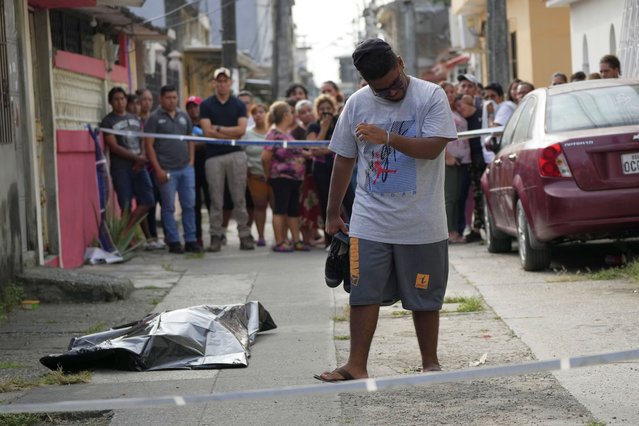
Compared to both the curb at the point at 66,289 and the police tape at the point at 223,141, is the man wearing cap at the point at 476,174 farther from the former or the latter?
the curb at the point at 66,289

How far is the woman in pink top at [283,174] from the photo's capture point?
1405 cm

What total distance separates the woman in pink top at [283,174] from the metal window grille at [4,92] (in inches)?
169

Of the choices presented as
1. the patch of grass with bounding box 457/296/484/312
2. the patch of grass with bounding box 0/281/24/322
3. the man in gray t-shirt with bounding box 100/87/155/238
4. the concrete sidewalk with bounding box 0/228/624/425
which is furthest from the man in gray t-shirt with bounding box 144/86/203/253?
the patch of grass with bounding box 457/296/484/312

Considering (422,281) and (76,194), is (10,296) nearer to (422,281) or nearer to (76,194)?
(76,194)

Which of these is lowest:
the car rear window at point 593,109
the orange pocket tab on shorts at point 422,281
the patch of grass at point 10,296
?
the patch of grass at point 10,296

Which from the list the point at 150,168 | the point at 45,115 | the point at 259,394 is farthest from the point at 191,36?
the point at 259,394

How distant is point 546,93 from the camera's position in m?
10.9

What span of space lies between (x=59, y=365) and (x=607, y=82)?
5939mm

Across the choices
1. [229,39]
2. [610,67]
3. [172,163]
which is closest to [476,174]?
[610,67]

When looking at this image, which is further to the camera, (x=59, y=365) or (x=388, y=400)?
(x=59, y=365)

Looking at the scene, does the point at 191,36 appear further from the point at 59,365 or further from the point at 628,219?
the point at 59,365

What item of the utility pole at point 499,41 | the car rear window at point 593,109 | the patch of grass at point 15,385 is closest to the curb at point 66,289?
the patch of grass at point 15,385

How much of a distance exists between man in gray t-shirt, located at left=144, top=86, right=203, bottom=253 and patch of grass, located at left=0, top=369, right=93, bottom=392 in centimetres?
733

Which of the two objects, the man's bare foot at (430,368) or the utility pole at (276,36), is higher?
the utility pole at (276,36)
